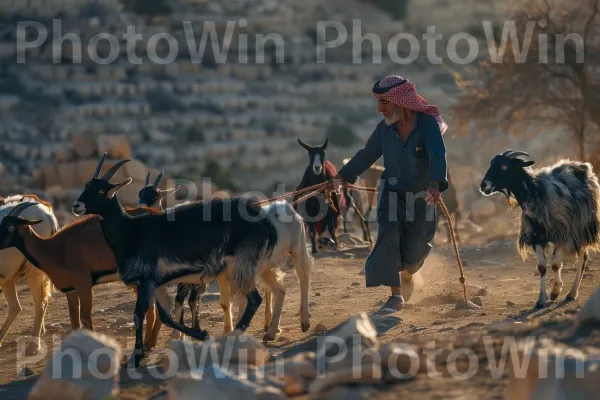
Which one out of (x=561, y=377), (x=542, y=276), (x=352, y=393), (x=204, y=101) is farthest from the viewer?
(x=204, y=101)

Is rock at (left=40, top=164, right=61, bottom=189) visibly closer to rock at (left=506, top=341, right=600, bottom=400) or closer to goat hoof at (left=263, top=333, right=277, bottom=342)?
goat hoof at (left=263, top=333, right=277, bottom=342)

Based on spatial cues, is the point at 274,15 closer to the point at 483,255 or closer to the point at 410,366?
the point at 483,255

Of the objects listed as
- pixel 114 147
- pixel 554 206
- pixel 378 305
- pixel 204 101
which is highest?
pixel 204 101

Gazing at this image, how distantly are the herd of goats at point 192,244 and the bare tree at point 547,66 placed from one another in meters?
13.2

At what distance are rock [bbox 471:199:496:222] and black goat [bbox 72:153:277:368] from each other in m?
18.8

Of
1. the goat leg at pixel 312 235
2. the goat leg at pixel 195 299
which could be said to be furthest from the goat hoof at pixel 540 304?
the goat leg at pixel 312 235

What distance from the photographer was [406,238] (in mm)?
10172

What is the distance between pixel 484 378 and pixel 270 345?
10.9 feet

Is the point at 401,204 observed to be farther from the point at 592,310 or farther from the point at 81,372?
the point at 81,372

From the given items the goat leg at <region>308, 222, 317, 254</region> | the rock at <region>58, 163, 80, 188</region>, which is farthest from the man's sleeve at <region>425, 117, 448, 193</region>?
the rock at <region>58, 163, 80, 188</region>

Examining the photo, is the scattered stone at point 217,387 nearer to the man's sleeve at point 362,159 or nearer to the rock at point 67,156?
the man's sleeve at point 362,159

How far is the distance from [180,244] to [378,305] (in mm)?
2650

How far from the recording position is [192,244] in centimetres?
927

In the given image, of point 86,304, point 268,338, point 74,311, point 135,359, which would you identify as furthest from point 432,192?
point 74,311
